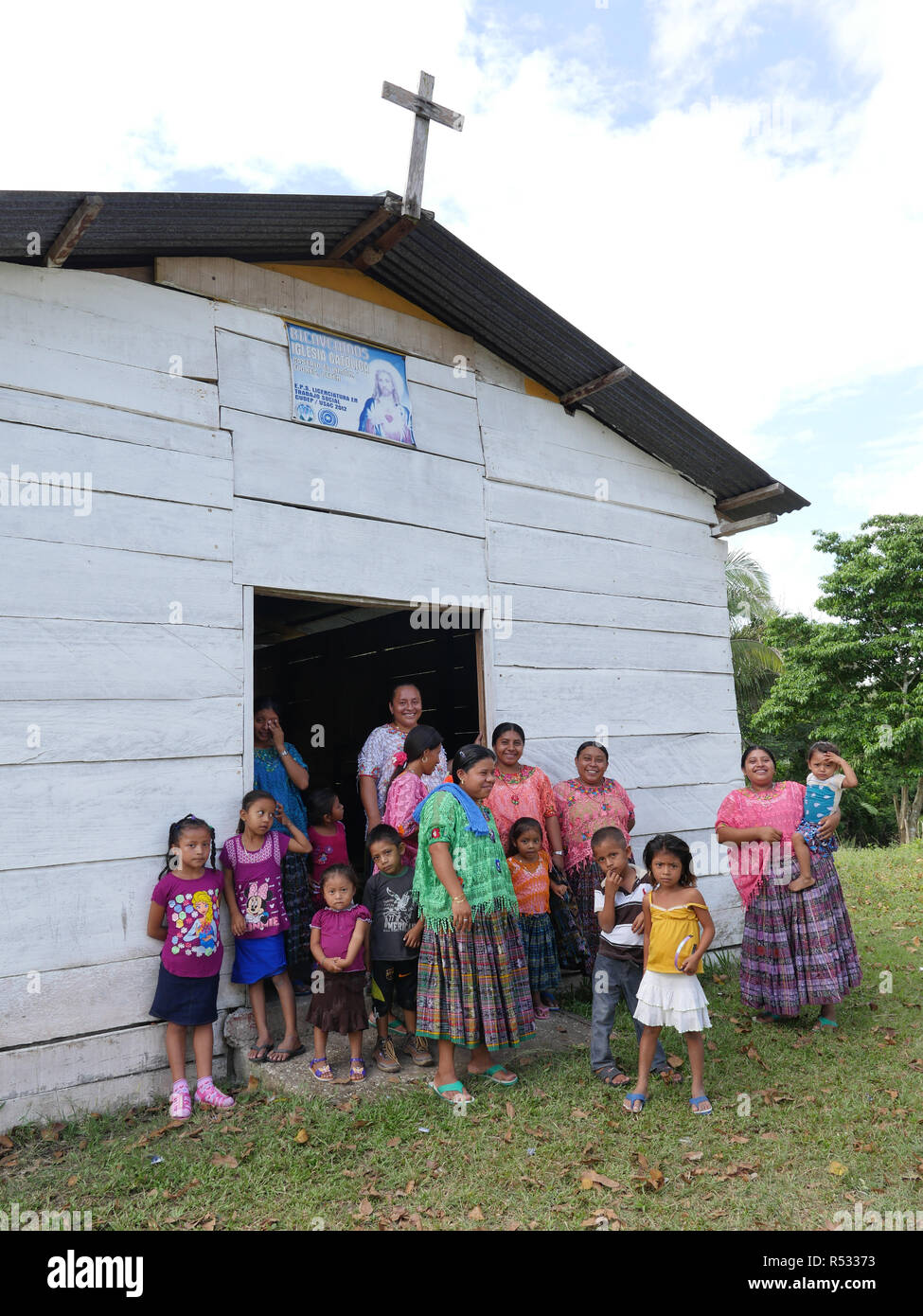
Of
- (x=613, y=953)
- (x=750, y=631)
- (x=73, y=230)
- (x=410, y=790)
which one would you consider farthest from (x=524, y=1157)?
(x=750, y=631)

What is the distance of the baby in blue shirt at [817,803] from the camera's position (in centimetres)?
534

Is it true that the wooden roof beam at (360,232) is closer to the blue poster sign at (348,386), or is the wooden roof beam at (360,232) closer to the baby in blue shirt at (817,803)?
the blue poster sign at (348,386)

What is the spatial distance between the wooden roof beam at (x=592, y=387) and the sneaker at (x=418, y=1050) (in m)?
4.53

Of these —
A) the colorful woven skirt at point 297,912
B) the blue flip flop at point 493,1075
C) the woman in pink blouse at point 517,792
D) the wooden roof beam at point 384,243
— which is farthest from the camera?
the woman in pink blouse at point 517,792

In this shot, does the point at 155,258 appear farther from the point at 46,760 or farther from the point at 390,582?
the point at 46,760

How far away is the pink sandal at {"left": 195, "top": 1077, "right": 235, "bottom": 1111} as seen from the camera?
428cm

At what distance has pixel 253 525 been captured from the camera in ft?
16.6

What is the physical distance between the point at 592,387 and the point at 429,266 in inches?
59.1

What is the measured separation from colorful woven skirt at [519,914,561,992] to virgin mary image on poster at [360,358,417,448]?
10.2ft

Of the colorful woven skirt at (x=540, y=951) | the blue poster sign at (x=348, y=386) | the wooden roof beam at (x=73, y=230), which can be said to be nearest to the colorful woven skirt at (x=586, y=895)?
the colorful woven skirt at (x=540, y=951)

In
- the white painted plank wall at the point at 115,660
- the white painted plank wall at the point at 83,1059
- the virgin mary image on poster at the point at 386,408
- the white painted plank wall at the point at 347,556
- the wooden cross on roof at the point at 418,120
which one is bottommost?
the white painted plank wall at the point at 83,1059

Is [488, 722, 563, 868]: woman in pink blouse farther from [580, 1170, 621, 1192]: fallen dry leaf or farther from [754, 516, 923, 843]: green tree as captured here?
[754, 516, 923, 843]: green tree

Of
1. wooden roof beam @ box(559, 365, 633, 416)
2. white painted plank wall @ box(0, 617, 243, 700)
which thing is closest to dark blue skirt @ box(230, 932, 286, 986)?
white painted plank wall @ box(0, 617, 243, 700)
